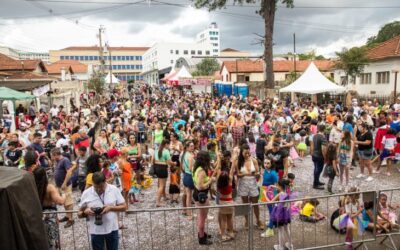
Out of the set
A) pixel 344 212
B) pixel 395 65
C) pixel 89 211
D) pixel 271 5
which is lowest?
pixel 344 212

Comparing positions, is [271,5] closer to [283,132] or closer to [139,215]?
[283,132]

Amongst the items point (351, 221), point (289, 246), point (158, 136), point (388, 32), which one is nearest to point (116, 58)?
point (388, 32)

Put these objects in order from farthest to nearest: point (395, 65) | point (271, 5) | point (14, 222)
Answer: point (395, 65) → point (271, 5) → point (14, 222)

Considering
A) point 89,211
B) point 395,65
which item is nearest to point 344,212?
point 89,211

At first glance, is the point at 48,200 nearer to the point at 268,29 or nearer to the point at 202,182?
the point at 202,182

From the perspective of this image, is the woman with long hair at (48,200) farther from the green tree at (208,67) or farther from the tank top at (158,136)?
the green tree at (208,67)

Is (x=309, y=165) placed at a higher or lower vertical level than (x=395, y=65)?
lower

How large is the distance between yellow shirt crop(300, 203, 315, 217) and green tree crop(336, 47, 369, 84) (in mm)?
25657

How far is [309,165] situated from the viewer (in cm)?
1087

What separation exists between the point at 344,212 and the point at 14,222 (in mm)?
5153

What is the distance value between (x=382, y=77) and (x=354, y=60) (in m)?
2.75

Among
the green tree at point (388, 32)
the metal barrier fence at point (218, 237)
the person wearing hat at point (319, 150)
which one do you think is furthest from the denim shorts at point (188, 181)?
the green tree at point (388, 32)

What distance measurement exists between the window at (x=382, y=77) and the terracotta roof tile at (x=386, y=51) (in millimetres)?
1390

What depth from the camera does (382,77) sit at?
93.2ft
